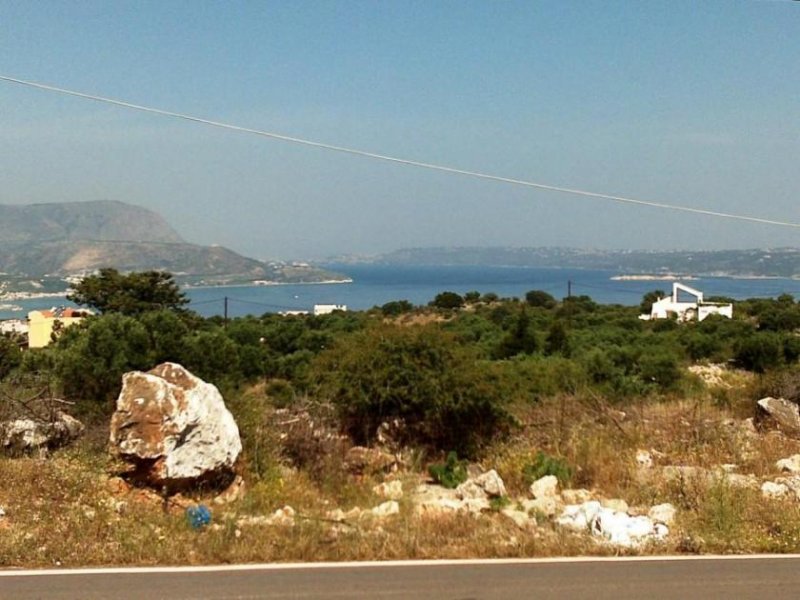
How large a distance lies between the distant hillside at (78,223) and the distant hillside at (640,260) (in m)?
67.6

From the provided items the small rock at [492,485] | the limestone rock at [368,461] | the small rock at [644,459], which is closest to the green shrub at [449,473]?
the limestone rock at [368,461]

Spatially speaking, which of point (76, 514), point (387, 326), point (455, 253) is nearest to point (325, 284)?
point (455, 253)

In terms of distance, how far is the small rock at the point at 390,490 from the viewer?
29.3 ft

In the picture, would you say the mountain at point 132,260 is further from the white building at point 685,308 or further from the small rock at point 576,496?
the small rock at point 576,496

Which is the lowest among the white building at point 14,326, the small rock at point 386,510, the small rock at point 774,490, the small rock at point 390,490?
the white building at point 14,326

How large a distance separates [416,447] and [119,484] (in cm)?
573

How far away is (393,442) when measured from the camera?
12.9 m

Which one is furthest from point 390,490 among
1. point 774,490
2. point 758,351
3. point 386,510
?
point 758,351

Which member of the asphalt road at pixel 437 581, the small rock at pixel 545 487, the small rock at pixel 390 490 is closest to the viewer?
the asphalt road at pixel 437 581

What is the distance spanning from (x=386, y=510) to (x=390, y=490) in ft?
4.14

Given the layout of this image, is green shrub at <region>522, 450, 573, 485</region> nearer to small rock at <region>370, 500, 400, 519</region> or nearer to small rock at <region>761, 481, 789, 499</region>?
small rock at <region>761, 481, 789, 499</region>

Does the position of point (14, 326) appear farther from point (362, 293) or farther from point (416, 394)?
point (362, 293)

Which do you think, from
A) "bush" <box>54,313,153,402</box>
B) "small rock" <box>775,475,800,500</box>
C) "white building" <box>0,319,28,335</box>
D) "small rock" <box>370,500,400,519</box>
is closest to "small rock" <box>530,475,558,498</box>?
"small rock" <box>370,500,400,519</box>

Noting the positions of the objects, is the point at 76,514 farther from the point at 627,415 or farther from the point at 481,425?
the point at 627,415
